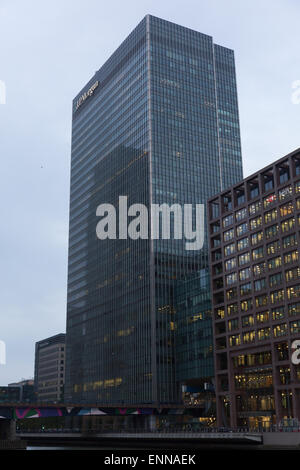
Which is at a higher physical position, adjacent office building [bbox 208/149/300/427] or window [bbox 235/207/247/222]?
window [bbox 235/207/247/222]

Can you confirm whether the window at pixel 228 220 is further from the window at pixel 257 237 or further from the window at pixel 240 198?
the window at pixel 257 237

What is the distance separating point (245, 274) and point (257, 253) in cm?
725

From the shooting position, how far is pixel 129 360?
185 m

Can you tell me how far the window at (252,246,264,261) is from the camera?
143 meters

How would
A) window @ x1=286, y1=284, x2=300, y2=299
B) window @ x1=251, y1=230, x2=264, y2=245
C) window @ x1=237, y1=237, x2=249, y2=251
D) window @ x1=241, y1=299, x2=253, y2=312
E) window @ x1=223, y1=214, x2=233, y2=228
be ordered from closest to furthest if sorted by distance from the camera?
window @ x1=286, y1=284, x2=300, y2=299
window @ x1=251, y1=230, x2=264, y2=245
window @ x1=241, y1=299, x2=253, y2=312
window @ x1=237, y1=237, x2=249, y2=251
window @ x1=223, y1=214, x2=233, y2=228

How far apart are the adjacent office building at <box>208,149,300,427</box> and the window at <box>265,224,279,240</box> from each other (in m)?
0.03

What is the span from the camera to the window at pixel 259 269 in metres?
141

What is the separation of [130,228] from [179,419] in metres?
67.5

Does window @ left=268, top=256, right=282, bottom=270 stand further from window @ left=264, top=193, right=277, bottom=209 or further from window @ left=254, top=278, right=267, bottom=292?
window @ left=264, top=193, right=277, bottom=209

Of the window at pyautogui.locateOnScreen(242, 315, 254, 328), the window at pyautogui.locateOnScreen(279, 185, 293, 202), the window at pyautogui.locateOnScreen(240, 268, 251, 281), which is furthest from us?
the window at pyautogui.locateOnScreen(240, 268, 251, 281)

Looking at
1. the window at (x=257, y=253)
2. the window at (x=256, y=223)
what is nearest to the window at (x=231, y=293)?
the window at (x=257, y=253)

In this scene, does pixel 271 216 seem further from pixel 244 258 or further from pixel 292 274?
pixel 292 274

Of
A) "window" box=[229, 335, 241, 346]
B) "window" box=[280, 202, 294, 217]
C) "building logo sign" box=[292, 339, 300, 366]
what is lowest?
"building logo sign" box=[292, 339, 300, 366]

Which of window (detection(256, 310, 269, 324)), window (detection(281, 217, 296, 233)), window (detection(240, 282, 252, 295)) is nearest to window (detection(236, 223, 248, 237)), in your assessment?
window (detection(240, 282, 252, 295))
